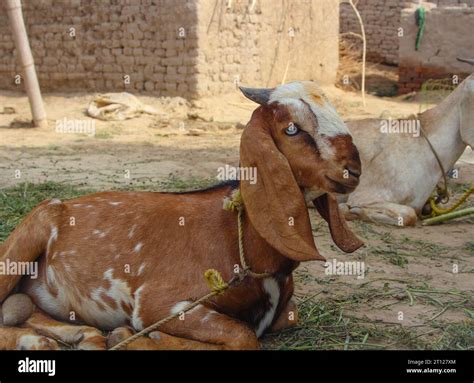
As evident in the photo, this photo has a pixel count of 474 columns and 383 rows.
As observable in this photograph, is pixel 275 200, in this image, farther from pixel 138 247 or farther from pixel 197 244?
pixel 138 247

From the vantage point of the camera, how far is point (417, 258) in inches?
235

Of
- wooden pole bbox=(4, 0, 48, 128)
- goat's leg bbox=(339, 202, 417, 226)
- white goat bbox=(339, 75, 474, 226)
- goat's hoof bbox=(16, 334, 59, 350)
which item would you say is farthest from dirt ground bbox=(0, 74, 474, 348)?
goat's hoof bbox=(16, 334, 59, 350)

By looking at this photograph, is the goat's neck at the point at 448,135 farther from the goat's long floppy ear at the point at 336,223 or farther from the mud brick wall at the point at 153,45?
the mud brick wall at the point at 153,45

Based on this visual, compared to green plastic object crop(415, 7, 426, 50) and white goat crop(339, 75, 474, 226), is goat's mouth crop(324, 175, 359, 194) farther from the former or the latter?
green plastic object crop(415, 7, 426, 50)

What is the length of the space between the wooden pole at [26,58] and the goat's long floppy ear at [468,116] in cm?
764

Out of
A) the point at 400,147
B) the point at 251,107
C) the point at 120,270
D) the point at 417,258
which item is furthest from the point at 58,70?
the point at 120,270

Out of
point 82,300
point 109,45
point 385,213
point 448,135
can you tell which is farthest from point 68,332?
point 109,45

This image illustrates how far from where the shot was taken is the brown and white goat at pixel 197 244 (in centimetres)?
357

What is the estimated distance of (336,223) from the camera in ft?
13.1

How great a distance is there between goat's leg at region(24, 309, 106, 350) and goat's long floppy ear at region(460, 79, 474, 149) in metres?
4.44

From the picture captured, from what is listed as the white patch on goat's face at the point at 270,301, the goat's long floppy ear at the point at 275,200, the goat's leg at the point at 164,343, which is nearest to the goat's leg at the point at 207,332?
the goat's leg at the point at 164,343

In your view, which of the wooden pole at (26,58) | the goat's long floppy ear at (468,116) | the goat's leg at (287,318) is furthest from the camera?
the wooden pole at (26,58)

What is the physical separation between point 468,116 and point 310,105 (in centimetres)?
392
